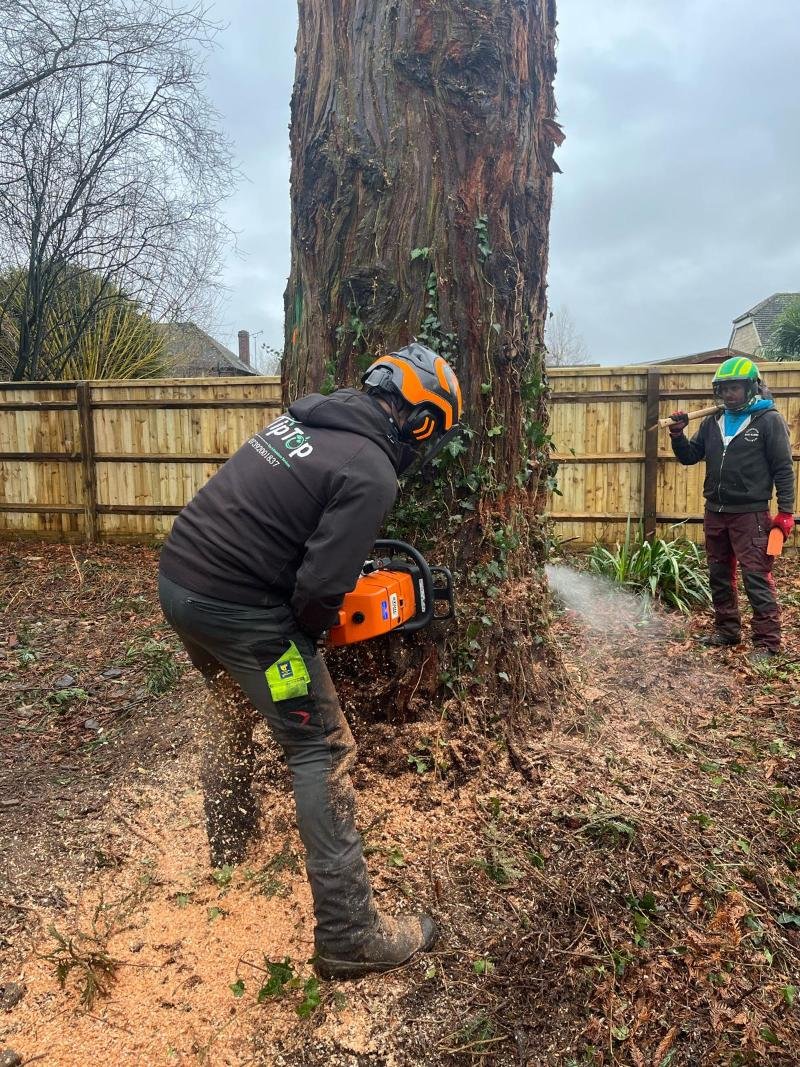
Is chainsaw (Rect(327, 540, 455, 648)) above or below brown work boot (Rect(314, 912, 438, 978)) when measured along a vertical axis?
above

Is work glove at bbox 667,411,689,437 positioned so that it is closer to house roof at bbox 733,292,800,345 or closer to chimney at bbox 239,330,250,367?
house roof at bbox 733,292,800,345

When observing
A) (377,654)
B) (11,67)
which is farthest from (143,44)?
(377,654)

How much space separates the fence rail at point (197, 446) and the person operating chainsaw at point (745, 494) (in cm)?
275

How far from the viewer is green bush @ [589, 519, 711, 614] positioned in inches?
252

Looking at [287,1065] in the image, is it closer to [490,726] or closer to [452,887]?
[452,887]

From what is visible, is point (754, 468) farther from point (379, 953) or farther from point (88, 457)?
point (88, 457)

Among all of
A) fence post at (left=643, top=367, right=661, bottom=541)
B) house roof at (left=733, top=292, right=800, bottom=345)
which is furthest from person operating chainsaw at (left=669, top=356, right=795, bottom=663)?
house roof at (left=733, top=292, right=800, bottom=345)

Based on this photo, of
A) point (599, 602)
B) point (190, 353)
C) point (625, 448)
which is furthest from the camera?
point (190, 353)

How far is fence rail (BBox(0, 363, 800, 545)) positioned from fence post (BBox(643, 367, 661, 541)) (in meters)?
0.01

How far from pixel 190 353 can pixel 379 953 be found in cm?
1726

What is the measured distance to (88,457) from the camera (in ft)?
30.4

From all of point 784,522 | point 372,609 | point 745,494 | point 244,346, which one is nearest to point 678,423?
point 745,494

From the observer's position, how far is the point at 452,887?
8.07 feet

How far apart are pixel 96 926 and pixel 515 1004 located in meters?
1.45
